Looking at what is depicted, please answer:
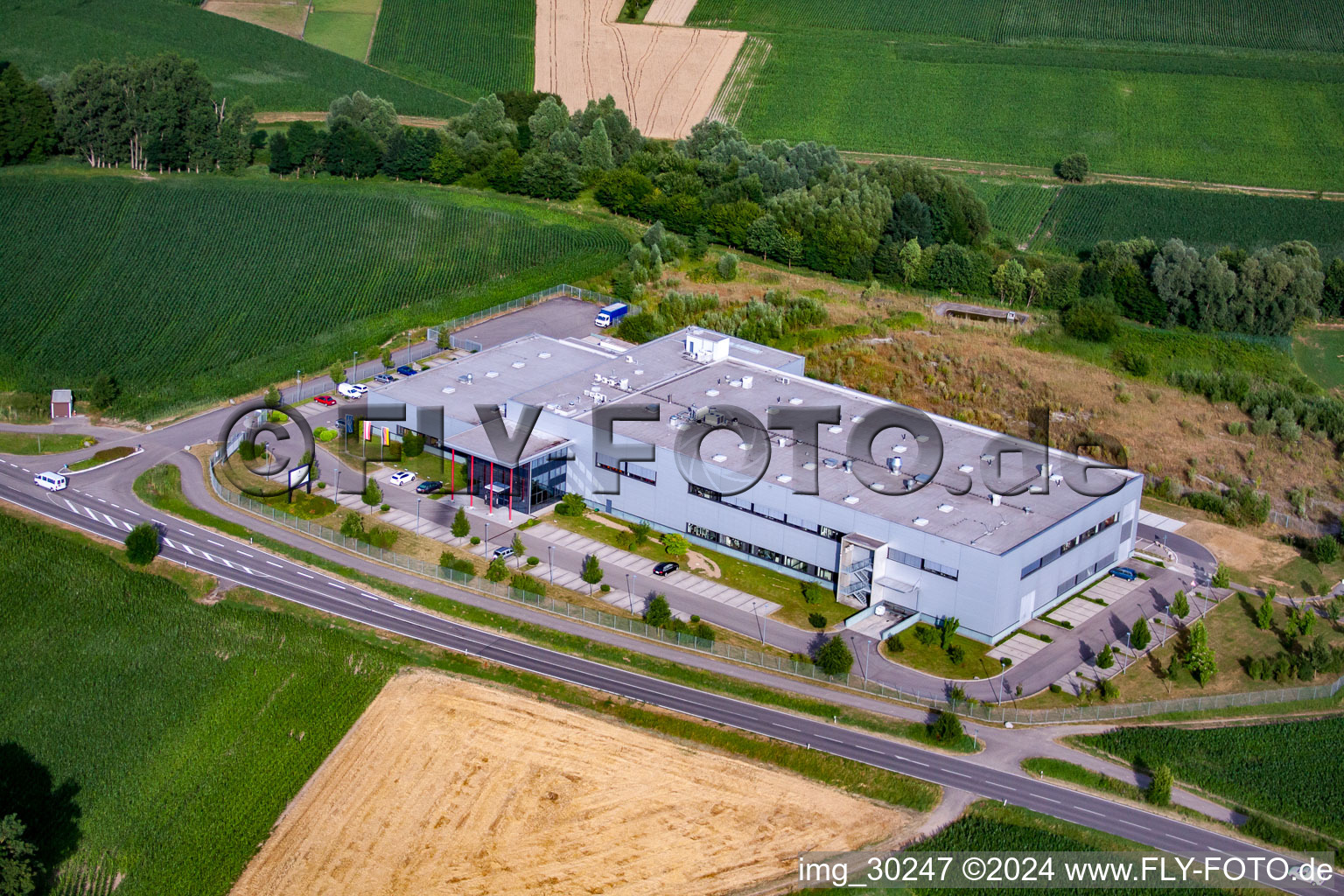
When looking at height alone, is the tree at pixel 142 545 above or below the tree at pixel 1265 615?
below

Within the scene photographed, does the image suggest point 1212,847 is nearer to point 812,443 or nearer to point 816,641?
point 816,641

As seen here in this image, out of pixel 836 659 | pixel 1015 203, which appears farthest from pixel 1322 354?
pixel 836 659

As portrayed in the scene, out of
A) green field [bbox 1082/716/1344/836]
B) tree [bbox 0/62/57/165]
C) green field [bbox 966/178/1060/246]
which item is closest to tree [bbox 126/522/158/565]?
green field [bbox 1082/716/1344/836]

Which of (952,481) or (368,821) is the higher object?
(952,481)

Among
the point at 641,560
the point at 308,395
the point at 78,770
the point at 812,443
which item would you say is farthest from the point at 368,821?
the point at 308,395

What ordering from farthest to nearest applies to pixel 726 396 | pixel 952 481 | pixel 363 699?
1. pixel 726 396
2. pixel 952 481
3. pixel 363 699

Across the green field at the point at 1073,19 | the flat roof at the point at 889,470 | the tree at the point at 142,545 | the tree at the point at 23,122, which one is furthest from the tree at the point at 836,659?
the green field at the point at 1073,19

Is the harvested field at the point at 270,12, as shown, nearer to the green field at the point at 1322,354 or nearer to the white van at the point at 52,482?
the white van at the point at 52,482
